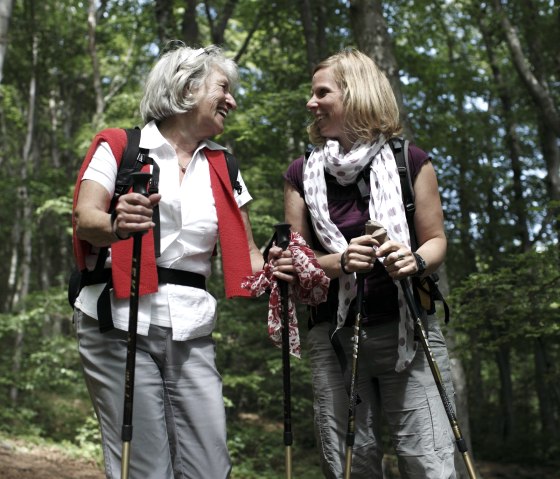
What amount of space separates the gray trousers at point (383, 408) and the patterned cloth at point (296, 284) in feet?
0.60

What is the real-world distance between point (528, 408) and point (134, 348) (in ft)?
70.9

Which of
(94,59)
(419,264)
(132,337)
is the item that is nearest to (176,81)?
(132,337)

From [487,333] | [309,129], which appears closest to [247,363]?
[487,333]

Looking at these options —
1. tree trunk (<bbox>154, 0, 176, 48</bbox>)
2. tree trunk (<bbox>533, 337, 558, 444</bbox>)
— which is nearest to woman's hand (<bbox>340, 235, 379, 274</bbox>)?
tree trunk (<bbox>154, 0, 176, 48</bbox>)

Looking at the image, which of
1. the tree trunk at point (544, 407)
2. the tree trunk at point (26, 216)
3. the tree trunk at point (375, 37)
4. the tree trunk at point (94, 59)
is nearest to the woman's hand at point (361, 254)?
the tree trunk at point (375, 37)

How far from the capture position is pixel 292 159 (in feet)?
43.5

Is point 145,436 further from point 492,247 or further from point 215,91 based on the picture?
point 492,247

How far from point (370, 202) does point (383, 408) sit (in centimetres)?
95

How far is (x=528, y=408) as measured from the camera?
72.4ft

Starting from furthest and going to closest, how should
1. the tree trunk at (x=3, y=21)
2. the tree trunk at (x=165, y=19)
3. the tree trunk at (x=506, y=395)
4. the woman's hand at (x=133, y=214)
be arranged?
the tree trunk at (x=506, y=395)
the tree trunk at (x=165, y=19)
the tree trunk at (x=3, y=21)
the woman's hand at (x=133, y=214)

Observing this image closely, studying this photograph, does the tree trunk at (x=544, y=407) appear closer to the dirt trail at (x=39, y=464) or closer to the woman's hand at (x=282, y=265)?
the dirt trail at (x=39, y=464)

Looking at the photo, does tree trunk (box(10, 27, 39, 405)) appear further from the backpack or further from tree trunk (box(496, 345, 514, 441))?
tree trunk (box(496, 345, 514, 441))

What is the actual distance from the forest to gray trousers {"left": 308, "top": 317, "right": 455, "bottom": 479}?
3342 millimetres

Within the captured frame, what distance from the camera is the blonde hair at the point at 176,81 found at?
3199mm
